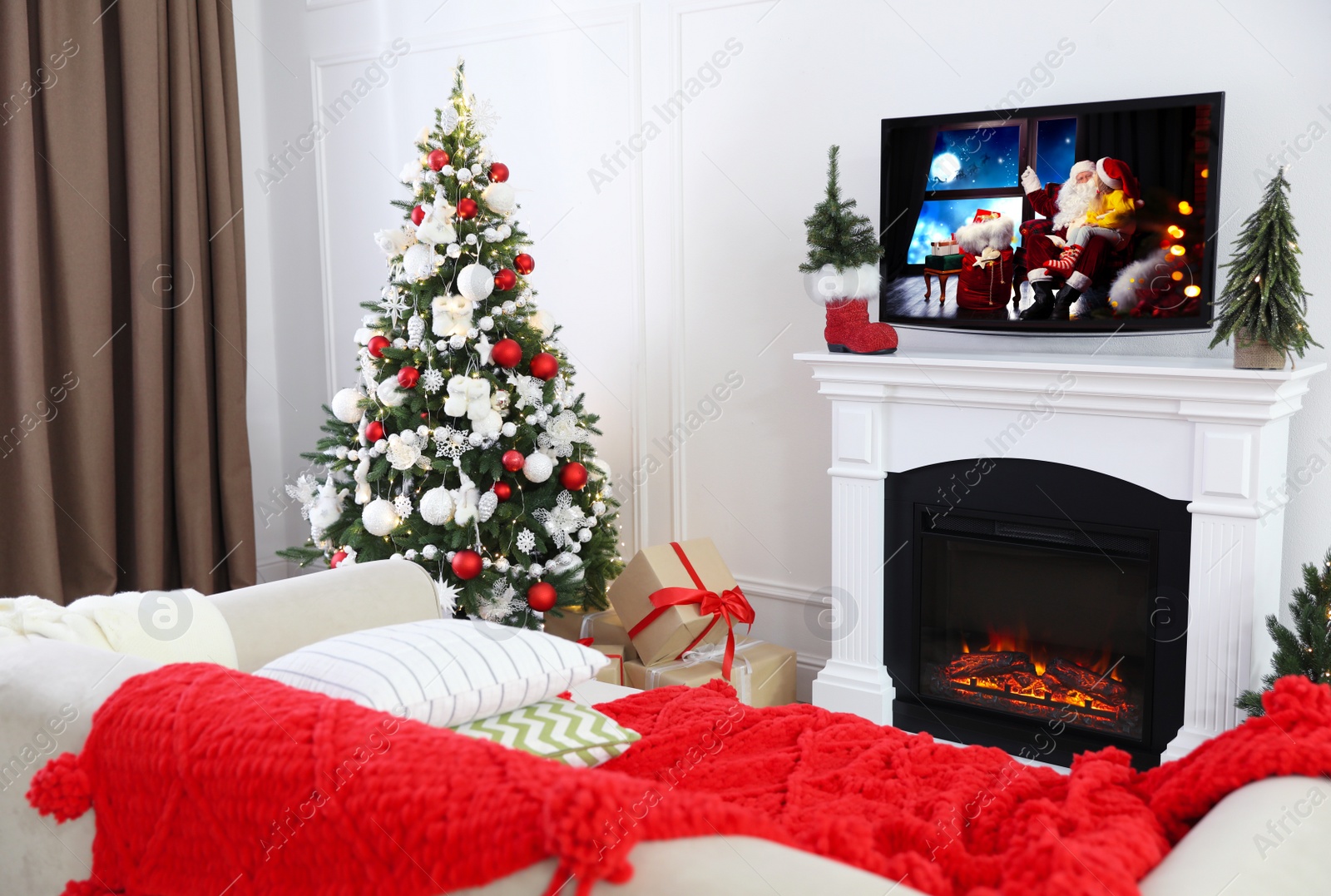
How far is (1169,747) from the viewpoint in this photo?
273 centimetres

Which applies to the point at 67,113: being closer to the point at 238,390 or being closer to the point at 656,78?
the point at 238,390

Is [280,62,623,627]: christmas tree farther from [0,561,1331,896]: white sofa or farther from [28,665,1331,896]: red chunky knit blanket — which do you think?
[28,665,1331,896]: red chunky knit blanket

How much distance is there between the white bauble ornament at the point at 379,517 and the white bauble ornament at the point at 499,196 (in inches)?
38.3

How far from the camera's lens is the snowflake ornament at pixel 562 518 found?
332 cm

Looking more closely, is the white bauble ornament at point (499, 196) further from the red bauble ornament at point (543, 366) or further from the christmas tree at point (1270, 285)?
the christmas tree at point (1270, 285)

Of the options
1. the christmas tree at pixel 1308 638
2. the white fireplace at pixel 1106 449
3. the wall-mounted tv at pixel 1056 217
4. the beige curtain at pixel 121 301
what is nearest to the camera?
the christmas tree at pixel 1308 638

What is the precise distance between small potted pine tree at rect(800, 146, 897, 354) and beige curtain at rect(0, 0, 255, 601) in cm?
254

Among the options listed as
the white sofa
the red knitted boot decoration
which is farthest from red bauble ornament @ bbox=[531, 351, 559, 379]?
the white sofa

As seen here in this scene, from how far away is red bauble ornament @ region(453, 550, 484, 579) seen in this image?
10.6ft

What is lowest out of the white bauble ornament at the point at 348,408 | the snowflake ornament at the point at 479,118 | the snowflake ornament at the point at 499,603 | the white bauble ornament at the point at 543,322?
the snowflake ornament at the point at 499,603

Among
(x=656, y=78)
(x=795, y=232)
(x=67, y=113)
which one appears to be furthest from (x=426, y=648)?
(x=67, y=113)

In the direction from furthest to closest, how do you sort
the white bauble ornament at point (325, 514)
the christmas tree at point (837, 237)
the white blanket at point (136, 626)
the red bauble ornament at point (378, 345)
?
the white bauble ornament at point (325, 514), the red bauble ornament at point (378, 345), the christmas tree at point (837, 237), the white blanket at point (136, 626)

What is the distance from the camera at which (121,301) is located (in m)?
4.11

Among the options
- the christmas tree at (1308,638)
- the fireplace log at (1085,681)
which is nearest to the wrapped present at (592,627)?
the fireplace log at (1085,681)
